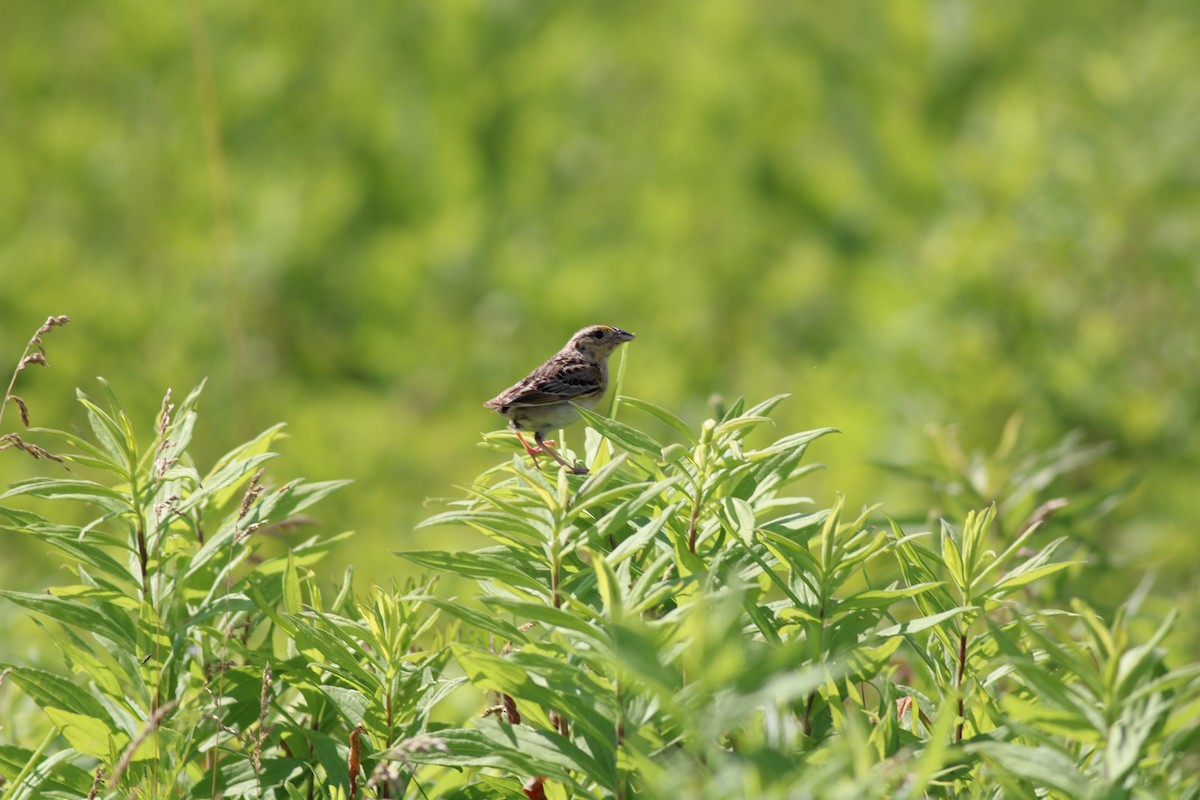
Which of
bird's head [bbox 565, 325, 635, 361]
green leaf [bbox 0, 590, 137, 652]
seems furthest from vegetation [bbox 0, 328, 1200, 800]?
bird's head [bbox 565, 325, 635, 361]

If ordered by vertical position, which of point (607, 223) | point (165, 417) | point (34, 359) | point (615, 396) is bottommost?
point (615, 396)

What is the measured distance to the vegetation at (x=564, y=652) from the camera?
6.05 ft

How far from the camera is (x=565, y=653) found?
6.54 feet

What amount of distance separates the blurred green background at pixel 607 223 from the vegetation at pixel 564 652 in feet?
12.9

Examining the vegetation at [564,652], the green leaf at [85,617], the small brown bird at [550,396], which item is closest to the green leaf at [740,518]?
the vegetation at [564,652]

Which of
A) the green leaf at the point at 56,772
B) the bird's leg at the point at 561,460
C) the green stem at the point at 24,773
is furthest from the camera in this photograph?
the bird's leg at the point at 561,460

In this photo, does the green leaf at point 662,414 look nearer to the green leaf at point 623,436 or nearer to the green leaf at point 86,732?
the green leaf at point 623,436

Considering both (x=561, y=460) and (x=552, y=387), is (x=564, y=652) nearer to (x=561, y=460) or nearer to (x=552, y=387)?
(x=561, y=460)

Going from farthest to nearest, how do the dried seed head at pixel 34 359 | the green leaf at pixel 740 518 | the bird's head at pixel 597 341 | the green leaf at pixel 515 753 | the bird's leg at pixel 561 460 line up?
the bird's head at pixel 597 341 → the bird's leg at pixel 561 460 → the dried seed head at pixel 34 359 → the green leaf at pixel 740 518 → the green leaf at pixel 515 753

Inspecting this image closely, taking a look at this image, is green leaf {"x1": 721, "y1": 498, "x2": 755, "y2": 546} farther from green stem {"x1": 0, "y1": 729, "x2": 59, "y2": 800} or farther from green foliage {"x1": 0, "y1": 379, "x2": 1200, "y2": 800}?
green stem {"x1": 0, "y1": 729, "x2": 59, "y2": 800}

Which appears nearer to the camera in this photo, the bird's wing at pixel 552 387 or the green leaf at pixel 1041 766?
the green leaf at pixel 1041 766

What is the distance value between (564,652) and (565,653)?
0.02 m

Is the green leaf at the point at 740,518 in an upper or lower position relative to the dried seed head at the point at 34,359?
lower

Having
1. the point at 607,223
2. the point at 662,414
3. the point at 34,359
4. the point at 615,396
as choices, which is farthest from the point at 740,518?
the point at 607,223
